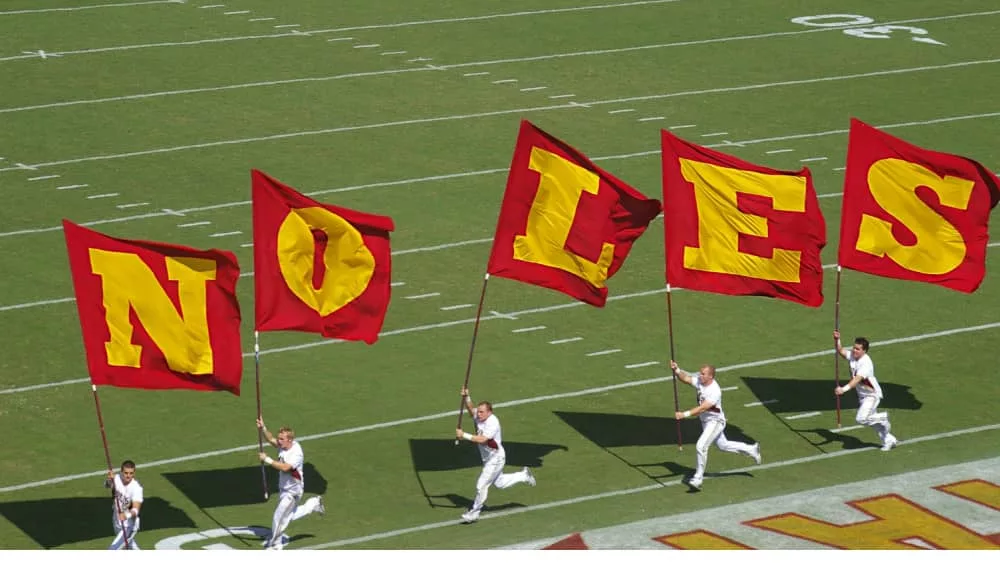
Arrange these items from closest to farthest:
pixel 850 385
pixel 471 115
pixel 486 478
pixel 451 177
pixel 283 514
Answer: pixel 283 514 < pixel 486 478 < pixel 850 385 < pixel 451 177 < pixel 471 115

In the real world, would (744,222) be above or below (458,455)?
above

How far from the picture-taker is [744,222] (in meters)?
21.5

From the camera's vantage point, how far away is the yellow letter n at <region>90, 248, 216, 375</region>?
18.9m

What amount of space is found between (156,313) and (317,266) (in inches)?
70.7

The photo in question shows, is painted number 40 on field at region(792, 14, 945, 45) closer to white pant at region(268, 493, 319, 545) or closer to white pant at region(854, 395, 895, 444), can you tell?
white pant at region(854, 395, 895, 444)

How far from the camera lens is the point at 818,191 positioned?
102 feet

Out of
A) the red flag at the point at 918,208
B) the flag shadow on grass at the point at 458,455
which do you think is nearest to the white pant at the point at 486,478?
the flag shadow on grass at the point at 458,455

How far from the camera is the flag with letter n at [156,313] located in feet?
61.7

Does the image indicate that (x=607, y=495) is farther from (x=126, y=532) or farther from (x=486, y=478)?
(x=126, y=532)

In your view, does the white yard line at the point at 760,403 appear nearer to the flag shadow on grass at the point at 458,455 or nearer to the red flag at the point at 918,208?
the red flag at the point at 918,208

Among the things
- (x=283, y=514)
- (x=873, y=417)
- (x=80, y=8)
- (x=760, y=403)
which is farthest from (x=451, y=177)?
(x=283, y=514)

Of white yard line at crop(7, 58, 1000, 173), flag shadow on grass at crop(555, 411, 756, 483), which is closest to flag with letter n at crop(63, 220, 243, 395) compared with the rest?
flag shadow on grass at crop(555, 411, 756, 483)

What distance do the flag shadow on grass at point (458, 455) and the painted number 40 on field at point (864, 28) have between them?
20.4 m

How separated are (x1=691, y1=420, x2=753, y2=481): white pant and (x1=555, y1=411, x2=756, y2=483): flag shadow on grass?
72 centimetres
